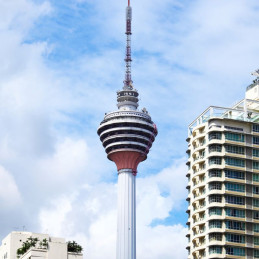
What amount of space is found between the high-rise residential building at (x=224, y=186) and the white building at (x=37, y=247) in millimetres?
28083

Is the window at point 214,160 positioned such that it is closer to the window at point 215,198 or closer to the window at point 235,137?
the window at point 235,137

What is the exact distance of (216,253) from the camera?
438 ft

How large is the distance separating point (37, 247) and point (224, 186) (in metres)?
38.4

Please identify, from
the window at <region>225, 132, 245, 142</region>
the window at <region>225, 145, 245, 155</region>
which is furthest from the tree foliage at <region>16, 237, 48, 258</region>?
the window at <region>225, 132, 245, 142</region>

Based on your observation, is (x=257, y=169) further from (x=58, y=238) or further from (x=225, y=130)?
(x=58, y=238)

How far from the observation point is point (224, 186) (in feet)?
456

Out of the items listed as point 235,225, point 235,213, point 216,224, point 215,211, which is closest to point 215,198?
point 215,211

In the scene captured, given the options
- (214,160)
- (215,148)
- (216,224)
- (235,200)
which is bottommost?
(216,224)

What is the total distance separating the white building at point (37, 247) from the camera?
115 meters

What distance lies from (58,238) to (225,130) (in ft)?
136

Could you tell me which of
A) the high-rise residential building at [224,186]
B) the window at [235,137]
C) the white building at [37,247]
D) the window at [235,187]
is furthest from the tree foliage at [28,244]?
the window at [235,137]

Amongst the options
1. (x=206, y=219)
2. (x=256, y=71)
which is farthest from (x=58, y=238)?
(x=256, y=71)

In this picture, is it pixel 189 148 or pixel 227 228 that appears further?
pixel 189 148

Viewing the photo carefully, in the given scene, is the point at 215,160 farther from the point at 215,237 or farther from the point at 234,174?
the point at 215,237
